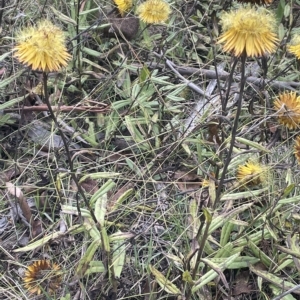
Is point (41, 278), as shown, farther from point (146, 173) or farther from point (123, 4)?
point (123, 4)

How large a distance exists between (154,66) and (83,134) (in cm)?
44

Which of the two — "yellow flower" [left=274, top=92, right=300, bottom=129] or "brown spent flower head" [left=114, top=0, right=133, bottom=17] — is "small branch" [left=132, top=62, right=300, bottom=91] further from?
"yellow flower" [left=274, top=92, right=300, bottom=129]

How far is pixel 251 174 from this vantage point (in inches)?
51.4

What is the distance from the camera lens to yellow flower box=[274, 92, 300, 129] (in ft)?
4.29

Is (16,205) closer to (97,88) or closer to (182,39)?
Answer: (97,88)

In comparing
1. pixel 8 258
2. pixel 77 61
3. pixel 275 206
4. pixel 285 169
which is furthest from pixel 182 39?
pixel 8 258

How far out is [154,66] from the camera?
1.84 metres

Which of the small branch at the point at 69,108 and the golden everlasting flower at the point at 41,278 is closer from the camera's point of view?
the golden everlasting flower at the point at 41,278

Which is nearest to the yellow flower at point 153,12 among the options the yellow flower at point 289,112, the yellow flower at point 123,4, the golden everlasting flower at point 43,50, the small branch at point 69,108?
the yellow flower at point 123,4

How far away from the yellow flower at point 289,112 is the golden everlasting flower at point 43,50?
0.61 metres

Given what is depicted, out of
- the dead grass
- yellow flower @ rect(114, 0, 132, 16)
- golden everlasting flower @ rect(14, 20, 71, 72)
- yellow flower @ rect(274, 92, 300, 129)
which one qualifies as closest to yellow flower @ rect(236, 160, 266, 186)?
the dead grass

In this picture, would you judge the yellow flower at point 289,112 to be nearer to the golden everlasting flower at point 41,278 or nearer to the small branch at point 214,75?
the small branch at point 214,75

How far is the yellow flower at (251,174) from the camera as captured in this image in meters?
1.30

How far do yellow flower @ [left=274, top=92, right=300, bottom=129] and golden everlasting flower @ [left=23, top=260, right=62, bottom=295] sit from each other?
2.27 ft
